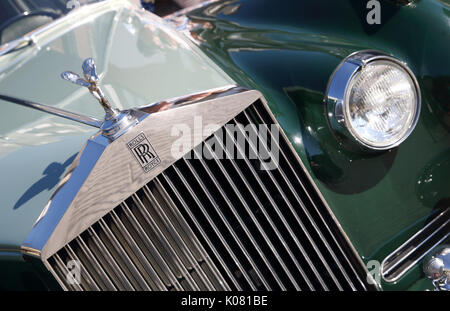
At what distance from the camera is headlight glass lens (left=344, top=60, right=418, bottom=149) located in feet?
6.22

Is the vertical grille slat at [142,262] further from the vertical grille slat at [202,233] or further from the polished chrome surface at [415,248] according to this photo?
the polished chrome surface at [415,248]

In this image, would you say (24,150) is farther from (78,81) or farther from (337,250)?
(337,250)

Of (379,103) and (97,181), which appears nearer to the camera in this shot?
(97,181)

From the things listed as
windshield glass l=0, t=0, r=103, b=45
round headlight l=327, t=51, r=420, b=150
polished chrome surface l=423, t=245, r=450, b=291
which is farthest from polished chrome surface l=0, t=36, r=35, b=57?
polished chrome surface l=423, t=245, r=450, b=291

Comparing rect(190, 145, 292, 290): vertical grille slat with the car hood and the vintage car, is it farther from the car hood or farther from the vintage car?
the car hood

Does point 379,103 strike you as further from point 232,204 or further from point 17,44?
point 17,44

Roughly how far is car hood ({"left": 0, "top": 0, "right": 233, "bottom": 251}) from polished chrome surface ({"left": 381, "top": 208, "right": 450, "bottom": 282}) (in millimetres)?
883

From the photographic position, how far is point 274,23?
7.77 ft

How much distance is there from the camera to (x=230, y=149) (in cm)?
173

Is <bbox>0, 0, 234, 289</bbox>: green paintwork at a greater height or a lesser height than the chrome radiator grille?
greater

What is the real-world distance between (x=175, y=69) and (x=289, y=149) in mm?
535

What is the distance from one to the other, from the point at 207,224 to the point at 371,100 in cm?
69

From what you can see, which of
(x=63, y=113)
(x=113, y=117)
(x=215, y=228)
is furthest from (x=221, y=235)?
(x=63, y=113)
